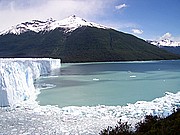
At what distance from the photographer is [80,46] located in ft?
374

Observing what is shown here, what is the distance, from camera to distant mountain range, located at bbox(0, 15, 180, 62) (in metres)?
104

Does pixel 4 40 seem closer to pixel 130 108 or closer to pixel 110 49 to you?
pixel 110 49

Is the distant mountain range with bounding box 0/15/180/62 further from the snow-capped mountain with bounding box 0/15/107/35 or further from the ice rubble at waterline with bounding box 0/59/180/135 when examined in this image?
the ice rubble at waterline with bounding box 0/59/180/135

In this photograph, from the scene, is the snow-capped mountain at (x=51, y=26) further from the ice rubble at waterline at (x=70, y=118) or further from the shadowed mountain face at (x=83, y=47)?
the ice rubble at waterline at (x=70, y=118)

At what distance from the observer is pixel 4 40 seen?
15200 centimetres

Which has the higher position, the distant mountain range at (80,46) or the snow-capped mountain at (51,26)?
the snow-capped mountain at (51,26)

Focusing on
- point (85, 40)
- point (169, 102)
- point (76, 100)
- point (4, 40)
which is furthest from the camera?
point (4, 40)

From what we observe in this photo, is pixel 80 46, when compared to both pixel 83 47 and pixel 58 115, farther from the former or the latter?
pixel 58 115

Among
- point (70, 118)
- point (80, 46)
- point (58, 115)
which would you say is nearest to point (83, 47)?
point (80, 46)

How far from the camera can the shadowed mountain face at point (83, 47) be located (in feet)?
341

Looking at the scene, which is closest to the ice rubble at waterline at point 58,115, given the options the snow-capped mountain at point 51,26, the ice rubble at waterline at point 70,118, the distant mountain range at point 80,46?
the ice rubble at waterline at point 70,118

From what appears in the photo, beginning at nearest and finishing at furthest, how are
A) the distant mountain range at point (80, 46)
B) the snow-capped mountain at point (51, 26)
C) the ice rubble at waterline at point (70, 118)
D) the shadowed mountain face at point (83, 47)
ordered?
1. the ice rubble at waterline at point (70, 118)
2. the shadowed mountain face at point (83, 47)
3. the distant mountain range at point (80, 46)
4. the snow-capped mountain at point (51, 26)

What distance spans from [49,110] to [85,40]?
10999 cm

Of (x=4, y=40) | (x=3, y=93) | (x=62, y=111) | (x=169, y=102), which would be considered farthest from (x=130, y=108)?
(x=4, y=40)
